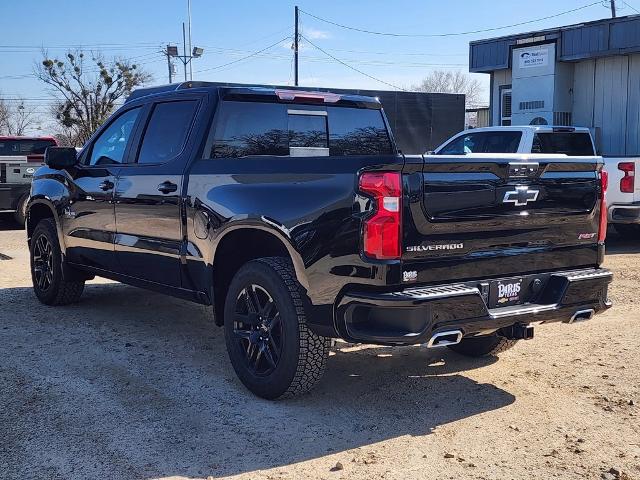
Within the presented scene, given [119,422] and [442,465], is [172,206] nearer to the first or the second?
[119,422]

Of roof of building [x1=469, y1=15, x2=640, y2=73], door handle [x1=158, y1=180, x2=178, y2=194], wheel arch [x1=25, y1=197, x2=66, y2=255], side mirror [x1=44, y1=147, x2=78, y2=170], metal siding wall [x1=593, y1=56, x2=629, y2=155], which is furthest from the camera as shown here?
metal siding wall [x1=593, y1=56, x2=629, y2=155]

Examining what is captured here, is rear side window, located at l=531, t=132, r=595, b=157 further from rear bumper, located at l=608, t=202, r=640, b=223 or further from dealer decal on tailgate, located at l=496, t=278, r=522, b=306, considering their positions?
dealer decal on tailgate, located at l=496, t=278, r=522, b=306

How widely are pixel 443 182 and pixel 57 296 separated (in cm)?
452

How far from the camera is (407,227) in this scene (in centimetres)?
384

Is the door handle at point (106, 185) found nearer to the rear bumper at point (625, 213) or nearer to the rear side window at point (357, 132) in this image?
the rear side window at point (357, 132)

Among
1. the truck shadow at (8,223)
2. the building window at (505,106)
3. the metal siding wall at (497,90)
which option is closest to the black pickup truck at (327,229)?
the truck shadow at (8,223)

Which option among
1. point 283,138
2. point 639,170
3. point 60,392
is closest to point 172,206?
point 283,138

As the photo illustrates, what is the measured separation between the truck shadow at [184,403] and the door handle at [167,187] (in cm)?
126

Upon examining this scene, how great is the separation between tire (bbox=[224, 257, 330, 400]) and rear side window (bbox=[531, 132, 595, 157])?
7.31 metres

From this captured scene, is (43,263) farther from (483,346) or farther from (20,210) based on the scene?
(20,210)

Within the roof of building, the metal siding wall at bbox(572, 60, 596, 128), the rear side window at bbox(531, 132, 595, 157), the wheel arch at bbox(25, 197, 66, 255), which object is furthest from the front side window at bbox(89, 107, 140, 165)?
the metal siding wall at bbox(572, 60, 596, 128)

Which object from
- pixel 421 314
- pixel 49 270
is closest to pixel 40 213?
pixel 49 270

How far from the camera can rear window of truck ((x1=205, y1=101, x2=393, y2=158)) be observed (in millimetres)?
5234

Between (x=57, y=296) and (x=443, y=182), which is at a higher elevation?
(x=443, y=182)
